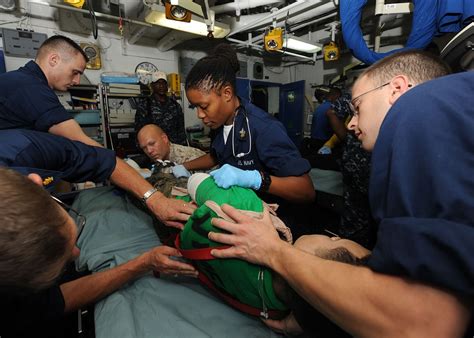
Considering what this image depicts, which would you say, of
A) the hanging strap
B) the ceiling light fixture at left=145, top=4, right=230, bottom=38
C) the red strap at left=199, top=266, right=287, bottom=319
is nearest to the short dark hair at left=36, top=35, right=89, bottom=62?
the ceiling light fixture at left=145, top=4, right=230, bottom=38

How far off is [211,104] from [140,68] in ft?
14.3

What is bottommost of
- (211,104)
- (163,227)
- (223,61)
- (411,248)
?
(163,227)

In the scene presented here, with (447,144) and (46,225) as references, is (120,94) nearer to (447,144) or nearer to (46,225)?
(46,225)

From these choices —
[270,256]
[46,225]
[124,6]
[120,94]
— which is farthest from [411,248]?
[124,6]

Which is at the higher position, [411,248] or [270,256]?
[411,248]

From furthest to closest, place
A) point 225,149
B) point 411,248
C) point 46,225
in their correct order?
point 225,149, point 46,225, point 411,248

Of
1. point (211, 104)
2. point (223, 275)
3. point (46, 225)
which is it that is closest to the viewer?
point (46, 225)

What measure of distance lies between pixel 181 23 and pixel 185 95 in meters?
1.56

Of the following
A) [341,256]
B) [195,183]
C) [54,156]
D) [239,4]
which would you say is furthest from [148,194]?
[239,4]

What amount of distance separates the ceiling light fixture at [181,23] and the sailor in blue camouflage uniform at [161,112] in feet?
3.23

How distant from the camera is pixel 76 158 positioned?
123cm

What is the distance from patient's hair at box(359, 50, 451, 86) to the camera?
2.74ft

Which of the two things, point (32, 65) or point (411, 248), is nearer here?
point (411, 248)

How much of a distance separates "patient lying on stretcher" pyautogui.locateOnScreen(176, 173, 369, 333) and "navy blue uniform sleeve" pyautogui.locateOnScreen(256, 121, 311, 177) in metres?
0.44
